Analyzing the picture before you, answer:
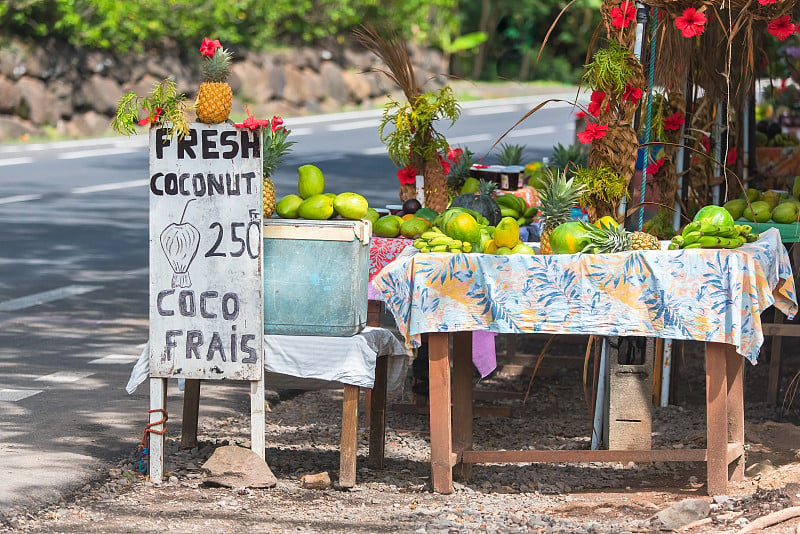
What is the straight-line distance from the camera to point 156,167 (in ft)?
16.3

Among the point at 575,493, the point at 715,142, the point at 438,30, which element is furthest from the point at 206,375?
the point at 438,30

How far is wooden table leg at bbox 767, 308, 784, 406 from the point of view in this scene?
6.80m

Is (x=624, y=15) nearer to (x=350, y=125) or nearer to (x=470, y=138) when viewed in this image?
(x=470, y=138)

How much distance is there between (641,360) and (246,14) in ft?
71.3

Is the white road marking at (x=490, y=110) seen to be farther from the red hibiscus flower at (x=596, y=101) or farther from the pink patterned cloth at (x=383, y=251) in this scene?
the red hibiscus flower at (x=596, y=101)

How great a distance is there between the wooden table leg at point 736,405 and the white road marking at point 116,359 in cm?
383

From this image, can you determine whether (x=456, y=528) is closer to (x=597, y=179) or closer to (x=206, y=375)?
(x=206, y=375)

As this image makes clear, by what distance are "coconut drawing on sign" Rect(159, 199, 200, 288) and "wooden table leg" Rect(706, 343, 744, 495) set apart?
83.7 inches

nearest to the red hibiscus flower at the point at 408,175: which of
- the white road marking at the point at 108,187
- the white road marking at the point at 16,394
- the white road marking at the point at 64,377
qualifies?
the white road marking at the point at 64,377

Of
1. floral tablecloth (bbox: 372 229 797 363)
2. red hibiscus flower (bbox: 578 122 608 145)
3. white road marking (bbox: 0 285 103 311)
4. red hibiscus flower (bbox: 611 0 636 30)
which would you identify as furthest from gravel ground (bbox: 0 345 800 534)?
white road marking (bbox: 0 285 103 311)

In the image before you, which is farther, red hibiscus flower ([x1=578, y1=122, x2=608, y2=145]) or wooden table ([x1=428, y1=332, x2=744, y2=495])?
red hibiscus flower ([x1=578, y1=122, x2=608, y2=145])

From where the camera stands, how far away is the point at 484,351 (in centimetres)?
600

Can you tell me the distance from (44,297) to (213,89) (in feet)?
17.1

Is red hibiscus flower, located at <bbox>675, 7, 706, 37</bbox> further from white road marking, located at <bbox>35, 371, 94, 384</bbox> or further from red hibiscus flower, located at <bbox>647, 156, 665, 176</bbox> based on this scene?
white road marking, located at <bbox>35, 371, 94, 384</bbox>
